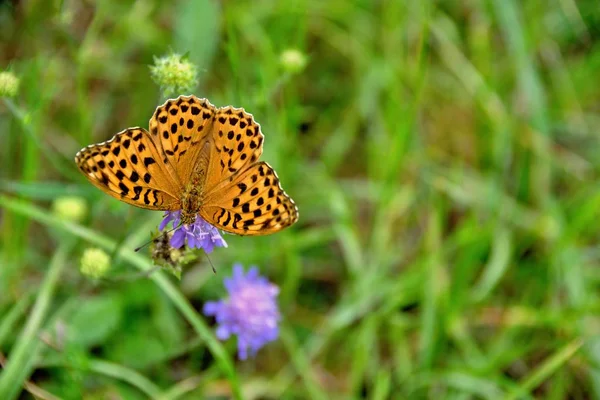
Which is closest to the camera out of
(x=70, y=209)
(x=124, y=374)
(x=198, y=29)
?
(x=124, y=374)

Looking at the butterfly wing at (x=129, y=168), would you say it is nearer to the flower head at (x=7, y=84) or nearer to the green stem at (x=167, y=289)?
the green stem at (x=167, y=289)

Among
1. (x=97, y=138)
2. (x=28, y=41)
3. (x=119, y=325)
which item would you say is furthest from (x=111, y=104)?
(x=119, y=325)

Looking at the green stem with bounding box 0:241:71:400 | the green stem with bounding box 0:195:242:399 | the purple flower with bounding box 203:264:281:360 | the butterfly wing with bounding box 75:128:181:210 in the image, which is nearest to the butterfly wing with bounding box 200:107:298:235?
the butterfly wing with bounding box 75:128:181:210

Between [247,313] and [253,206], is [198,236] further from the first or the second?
[247,313]

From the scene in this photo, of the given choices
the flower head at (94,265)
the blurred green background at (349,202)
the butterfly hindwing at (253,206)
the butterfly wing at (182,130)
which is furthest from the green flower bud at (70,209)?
the butterfly hindwing at (253,206)

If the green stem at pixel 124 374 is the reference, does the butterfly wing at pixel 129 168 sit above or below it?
above

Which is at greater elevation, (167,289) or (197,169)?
(197,169)

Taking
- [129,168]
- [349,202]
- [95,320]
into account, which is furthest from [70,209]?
[349,202]
